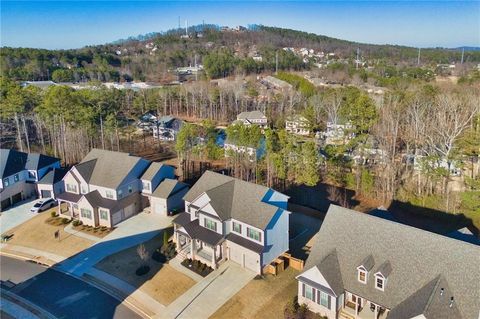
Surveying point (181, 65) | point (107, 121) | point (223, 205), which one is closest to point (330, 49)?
point (181, 65)

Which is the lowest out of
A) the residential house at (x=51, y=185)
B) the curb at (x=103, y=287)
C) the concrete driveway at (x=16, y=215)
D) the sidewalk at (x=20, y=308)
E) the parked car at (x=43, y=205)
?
the sidewalk at (x=20, y=308)

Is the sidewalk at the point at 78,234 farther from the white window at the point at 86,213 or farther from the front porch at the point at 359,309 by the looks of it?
the front porch at the point at 359,309

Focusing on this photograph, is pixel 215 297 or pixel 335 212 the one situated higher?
pixel 335 212

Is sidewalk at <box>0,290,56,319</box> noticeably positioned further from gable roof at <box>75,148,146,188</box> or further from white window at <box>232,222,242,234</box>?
white window at <box>232,222,242,234</box>

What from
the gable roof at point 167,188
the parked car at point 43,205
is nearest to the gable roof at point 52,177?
the parked car at point 43,205

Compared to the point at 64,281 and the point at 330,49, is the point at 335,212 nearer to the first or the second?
the point at 64,281

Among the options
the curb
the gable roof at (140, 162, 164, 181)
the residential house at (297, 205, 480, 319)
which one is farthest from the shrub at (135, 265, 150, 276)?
the residential house at (297, 205, 480, 319)
